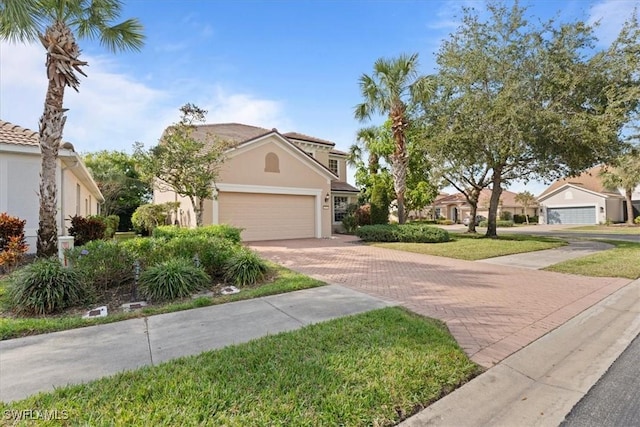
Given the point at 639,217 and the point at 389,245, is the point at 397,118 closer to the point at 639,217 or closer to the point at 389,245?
the point at 389,245

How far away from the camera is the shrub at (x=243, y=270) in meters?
7.07

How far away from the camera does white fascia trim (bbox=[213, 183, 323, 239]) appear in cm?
1461

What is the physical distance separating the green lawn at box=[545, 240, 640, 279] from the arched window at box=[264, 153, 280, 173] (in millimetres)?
12262

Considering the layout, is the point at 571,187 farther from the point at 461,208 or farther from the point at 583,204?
the point at 461,208

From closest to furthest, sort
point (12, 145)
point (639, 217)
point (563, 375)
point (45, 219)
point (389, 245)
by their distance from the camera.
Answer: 1. point (563, 375)
2. point (45, 219)
3. point (12, 145)
4. point (389, 245)
5. point (639, 217)

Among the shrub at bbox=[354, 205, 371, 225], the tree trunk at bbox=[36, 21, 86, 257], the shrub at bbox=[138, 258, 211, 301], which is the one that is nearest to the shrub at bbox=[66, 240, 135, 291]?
the shrub at bbox=[138, 258, 211, 301]

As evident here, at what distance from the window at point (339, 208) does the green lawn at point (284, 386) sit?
18.2m

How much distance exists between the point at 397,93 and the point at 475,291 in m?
13.1

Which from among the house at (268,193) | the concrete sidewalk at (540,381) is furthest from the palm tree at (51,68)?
the concrete sidewalk at (540,381)

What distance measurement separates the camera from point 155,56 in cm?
1086

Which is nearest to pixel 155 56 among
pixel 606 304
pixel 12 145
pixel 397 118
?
pixel 12 145

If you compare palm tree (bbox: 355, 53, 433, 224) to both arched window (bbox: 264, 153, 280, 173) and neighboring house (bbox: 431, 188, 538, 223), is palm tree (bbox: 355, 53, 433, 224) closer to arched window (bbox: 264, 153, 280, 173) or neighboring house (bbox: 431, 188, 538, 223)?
arched window (bbox: 264, 153, 280, 173)

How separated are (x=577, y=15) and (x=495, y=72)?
403 cm

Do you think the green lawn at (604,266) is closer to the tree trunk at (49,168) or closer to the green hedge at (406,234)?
the green hedge at (406,234)
